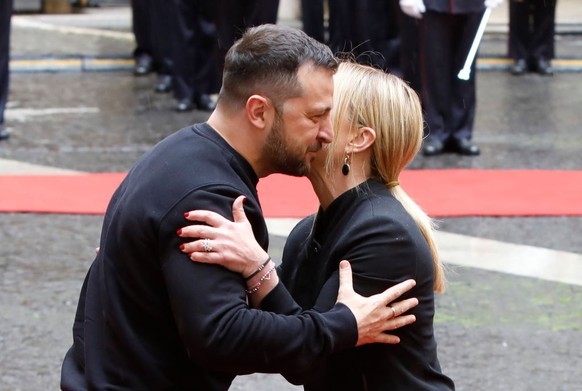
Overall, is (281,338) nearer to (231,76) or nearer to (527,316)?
(231,76)

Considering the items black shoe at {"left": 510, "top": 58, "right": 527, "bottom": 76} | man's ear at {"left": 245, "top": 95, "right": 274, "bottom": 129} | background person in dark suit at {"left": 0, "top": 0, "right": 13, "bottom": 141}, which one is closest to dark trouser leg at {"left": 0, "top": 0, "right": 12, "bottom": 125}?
background person in dark suit at {"left": 0, "top": 0, "right": 13, "bottom": 141}

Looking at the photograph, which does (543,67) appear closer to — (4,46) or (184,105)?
(184,105)

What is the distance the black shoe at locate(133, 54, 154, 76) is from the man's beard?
33.0 ft

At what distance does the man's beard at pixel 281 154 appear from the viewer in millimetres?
2898

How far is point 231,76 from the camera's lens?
2.89 meters

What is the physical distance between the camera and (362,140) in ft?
10.7

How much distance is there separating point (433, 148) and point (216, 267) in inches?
255

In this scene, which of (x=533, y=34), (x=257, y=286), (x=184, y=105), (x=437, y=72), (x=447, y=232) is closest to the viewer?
(x=257, y=286)

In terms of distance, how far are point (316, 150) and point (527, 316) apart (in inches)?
112

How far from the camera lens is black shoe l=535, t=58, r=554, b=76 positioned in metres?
12.9

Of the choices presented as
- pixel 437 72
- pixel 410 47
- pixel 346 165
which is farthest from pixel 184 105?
pixel 346 165

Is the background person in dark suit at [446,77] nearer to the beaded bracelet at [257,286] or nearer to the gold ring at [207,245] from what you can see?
the beaded bracelet at [257,286]

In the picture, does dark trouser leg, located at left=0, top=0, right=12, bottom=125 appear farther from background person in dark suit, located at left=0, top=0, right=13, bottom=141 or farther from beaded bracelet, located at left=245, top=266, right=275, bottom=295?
beaded bracelet, located at left=245, top=266, right=275, bottom=295

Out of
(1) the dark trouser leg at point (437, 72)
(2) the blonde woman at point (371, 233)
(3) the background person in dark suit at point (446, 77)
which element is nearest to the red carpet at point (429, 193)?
(3) the background person in dark suit at point (446, 77)
